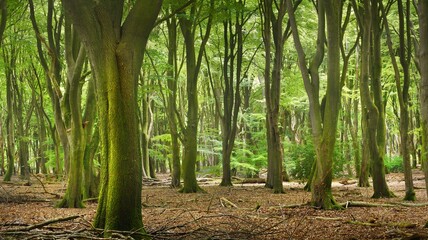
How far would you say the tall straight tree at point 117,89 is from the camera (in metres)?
5.68

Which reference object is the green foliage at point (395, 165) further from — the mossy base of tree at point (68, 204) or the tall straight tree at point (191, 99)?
the mossy base of tree at point (68, 204)

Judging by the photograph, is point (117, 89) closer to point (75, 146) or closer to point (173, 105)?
point (75, 146)

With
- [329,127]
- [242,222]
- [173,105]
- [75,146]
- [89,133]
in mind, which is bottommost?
[242,222]

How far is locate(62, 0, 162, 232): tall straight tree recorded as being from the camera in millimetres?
5676

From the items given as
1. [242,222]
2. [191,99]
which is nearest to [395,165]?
[191,99]

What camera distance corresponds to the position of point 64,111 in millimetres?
11000

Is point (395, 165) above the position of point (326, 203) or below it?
above

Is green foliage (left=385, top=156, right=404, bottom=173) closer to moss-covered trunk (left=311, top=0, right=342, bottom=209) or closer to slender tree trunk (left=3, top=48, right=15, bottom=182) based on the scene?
moss-covered trunk (left=311, top=0, right=342, bottom=209)

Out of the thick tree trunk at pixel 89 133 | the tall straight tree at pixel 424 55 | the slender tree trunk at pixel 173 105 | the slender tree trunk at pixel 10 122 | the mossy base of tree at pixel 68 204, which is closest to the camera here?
the tall straight tree at pixel 424 55

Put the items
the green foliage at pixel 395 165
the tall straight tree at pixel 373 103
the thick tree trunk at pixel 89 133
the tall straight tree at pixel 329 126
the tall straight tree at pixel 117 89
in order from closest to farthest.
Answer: the tall straight tree at pixel 117 89 < the tall straight tree at pixel 329 126 < the thick tree trunk at pixel 89 133 < the tall straight tree at pixel 373 103 < the green foliage at pixel 395 165

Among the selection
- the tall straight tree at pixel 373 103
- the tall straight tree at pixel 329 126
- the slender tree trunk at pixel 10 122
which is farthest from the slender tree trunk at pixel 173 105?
the slender tree trunk at pixel 10 122

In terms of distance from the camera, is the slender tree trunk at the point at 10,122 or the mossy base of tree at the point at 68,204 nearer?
the mossy base of tree at the point at 68,204

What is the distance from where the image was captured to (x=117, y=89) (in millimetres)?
5719

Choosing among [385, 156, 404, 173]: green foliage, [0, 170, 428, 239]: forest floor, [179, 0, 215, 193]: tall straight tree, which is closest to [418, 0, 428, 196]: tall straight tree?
[0, 170, 428, 239]: forest floor
